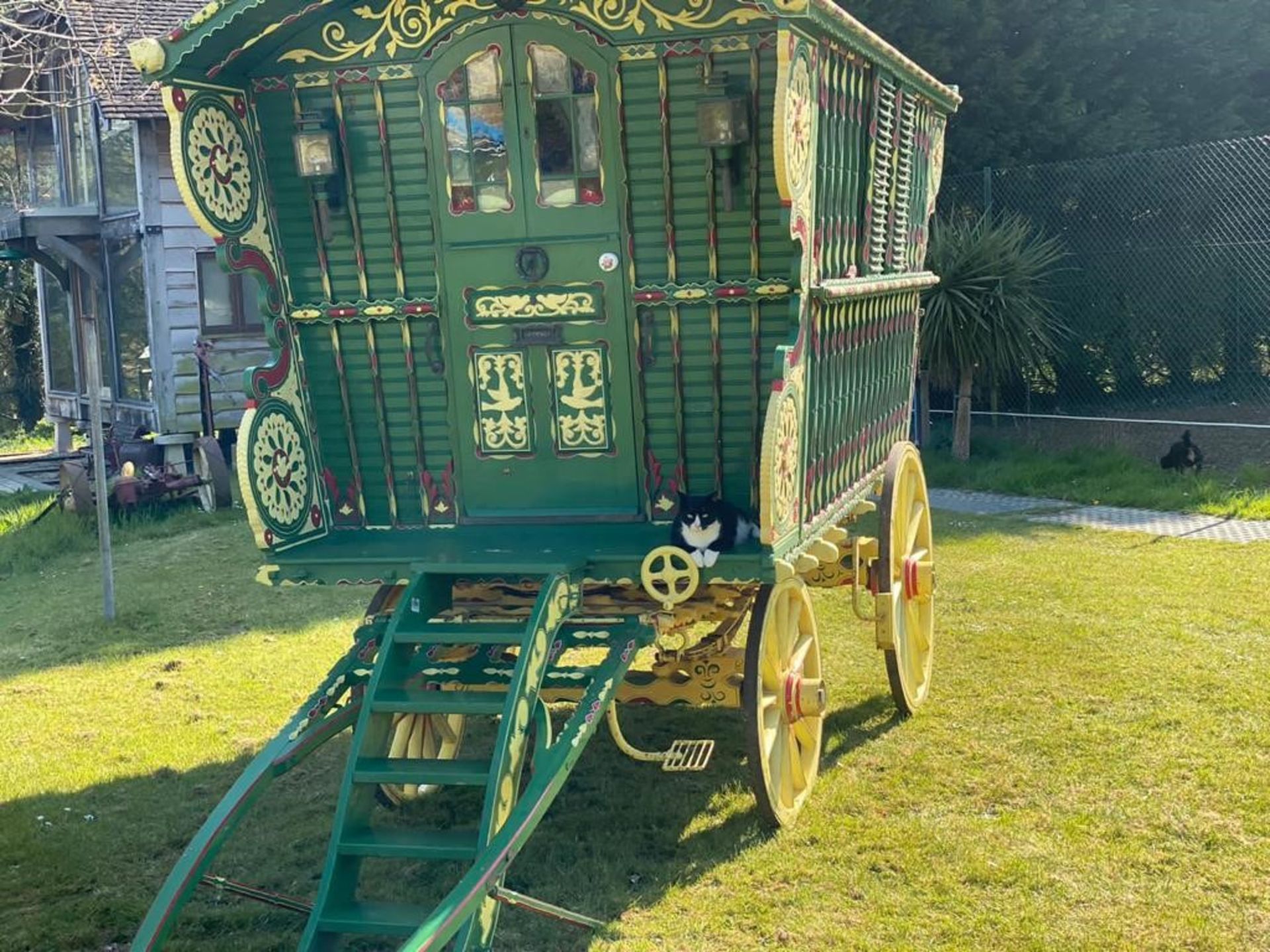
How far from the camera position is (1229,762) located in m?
5.41

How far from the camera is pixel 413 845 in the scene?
150 inches

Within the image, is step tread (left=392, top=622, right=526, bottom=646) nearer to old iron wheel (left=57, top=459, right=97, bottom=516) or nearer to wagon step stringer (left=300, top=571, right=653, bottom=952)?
wagon step stringer (left=300, top=571, right=653, bottom=952)

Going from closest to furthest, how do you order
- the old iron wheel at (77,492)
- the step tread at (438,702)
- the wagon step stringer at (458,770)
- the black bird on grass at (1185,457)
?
the wagon step stringer at (458,770), the step tread at (438,702), the black bird on grass at (1185,457), the old iron wheel at (77,492)

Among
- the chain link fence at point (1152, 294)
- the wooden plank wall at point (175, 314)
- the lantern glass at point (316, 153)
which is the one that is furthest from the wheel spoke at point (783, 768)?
the wooden plank wall at point (175, 314)

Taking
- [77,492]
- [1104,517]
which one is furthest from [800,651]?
[77,492]

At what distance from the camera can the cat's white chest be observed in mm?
4652

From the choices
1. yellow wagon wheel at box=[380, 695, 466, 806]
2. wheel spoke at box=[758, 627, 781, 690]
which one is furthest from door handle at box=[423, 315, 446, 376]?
wheel spoke at box=[758, 627, 781, 690]

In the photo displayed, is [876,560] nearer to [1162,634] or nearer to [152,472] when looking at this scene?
[1162,634]

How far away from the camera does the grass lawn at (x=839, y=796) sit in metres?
4.37

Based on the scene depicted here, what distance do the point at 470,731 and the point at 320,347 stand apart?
6.95ft

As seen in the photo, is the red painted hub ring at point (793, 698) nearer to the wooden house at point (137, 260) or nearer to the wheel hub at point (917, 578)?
the wheel hub at point (917, 578)

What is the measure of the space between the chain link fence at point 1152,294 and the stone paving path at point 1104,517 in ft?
5.12

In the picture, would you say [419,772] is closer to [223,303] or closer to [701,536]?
[701,536]

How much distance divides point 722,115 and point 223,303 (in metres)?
10.6
